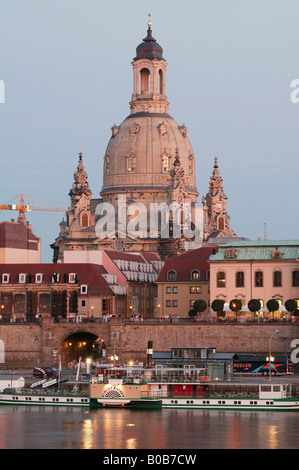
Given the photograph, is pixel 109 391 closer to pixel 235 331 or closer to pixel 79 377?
pixel 79 377

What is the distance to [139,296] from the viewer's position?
184 m

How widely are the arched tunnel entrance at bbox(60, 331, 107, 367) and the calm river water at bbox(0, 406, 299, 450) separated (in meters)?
41.4

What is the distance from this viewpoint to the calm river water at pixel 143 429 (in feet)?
302

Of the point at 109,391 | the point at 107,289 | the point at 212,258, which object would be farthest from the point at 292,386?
the point at 107,289

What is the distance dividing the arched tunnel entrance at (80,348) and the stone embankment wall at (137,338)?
63.6 inches

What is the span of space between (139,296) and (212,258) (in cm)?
3203

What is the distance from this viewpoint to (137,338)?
151 m

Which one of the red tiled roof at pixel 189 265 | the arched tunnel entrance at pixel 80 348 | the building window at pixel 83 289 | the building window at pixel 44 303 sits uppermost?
the red tiled roof at pixel 189 265

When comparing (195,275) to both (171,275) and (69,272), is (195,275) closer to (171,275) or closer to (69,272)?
(171,275)

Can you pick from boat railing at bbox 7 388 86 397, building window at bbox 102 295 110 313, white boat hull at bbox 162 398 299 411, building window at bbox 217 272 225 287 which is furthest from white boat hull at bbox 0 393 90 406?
building window at bbox 102 295 110 313

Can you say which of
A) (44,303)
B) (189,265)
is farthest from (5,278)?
(189,265)

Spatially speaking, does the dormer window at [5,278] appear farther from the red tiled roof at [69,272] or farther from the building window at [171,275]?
the building window at [171,275]

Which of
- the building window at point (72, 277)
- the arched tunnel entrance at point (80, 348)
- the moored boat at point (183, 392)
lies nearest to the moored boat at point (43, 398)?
the moored boat at point (183, 392)

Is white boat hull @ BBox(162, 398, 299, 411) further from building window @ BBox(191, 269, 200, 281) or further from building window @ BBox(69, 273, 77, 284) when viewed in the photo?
building window @ BBox(69, 273, 77, 284)
